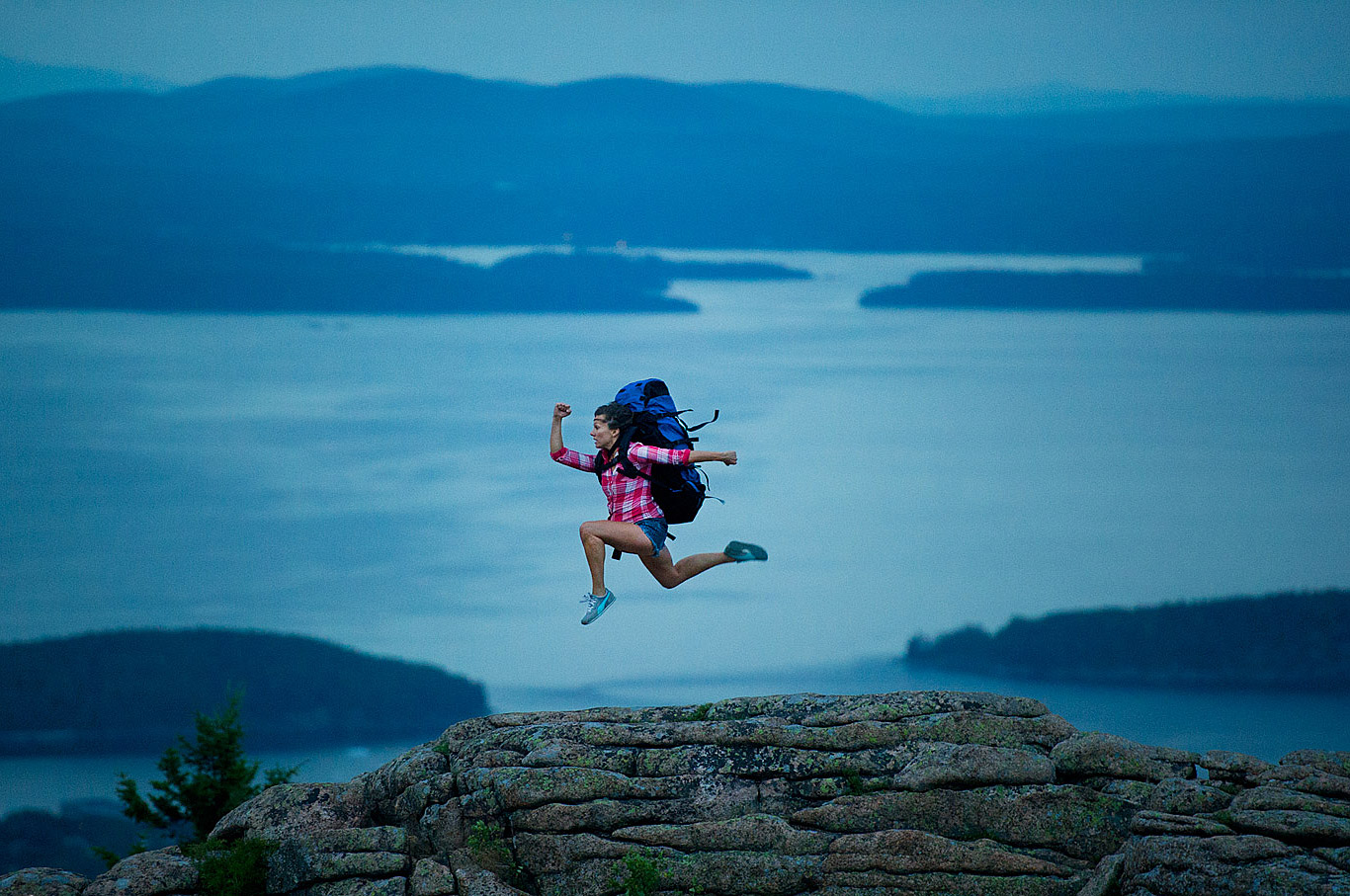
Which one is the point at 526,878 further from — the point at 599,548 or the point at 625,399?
the point at 625,399

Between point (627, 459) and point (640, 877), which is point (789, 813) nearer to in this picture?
point (640, 877)

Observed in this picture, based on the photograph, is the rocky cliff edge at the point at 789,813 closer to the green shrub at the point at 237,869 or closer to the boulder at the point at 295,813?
the boulder at the point at 295,813

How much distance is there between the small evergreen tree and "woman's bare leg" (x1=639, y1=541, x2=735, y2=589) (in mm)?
8280

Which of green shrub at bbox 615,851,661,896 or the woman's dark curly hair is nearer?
green shrub at bbox 615,851,661,896

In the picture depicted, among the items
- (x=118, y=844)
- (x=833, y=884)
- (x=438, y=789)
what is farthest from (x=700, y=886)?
(x=118, y=844)

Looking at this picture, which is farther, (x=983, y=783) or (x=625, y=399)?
(x=625, y=399)

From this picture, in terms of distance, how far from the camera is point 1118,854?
1190 centimetres

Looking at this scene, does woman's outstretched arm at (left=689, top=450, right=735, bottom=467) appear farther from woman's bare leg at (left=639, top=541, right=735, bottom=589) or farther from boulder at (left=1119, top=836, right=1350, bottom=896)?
boulder at (left=1119, top=836, right=1350, bottom=896)

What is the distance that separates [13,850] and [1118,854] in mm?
37274

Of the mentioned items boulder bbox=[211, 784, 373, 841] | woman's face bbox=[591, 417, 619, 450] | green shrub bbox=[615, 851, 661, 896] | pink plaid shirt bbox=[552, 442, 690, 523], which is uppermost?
woman's face bbox=[591, 417, 619, 450]

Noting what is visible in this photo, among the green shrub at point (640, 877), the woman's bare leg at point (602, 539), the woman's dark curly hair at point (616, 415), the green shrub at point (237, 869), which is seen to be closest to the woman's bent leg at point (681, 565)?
the woman's bare leg at point (602, 539)

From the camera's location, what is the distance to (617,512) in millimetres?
14430

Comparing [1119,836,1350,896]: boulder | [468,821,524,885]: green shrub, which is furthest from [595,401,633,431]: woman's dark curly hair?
[1119,836,1350,896]: boulder

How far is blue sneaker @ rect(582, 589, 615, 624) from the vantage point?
13.9 metres
